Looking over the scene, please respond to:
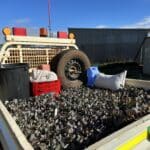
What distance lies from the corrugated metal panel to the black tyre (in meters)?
8.37

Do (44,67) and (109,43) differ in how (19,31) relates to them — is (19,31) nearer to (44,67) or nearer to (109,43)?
(44,67)

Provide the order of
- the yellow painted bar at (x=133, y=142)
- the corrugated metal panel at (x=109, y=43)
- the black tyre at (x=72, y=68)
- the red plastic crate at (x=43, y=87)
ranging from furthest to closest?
1. the corrugated metal panel at (x=109, y=43)
2. the black tyre at (x=72, y=68)
3. the red plastic crate at (x=43, y=87)
4. the yellow painted bar at (x=133, y=142)

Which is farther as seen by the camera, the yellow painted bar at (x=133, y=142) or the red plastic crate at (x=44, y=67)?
the red plastic crate at (x=44, y=67)

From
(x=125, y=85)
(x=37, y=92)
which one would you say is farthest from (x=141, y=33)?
(x=37, y=92)

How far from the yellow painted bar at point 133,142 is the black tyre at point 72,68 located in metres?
2.83

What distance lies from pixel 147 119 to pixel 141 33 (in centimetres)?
1433

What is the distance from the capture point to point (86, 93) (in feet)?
13.4

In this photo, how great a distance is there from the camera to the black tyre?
4500mm

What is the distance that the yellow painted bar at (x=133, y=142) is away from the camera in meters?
1.58

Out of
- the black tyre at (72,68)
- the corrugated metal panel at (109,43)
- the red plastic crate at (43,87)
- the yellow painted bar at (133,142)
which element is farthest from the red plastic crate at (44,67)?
the corrugated metal panel at (109,43)

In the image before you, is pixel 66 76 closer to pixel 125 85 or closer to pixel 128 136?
pixel 125 85

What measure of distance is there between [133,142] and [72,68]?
320 centimetres

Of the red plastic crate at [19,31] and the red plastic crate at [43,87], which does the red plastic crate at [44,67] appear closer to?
the red plastic crate at [43,87]

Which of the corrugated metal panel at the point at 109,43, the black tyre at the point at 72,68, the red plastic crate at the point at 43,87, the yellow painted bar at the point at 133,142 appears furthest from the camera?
the corrugated metal panel at the point at 109,43
